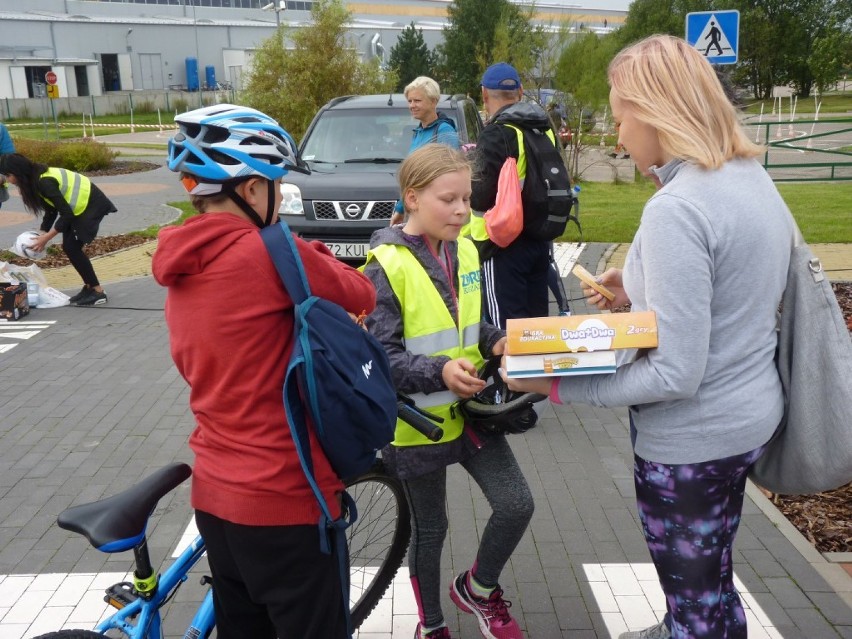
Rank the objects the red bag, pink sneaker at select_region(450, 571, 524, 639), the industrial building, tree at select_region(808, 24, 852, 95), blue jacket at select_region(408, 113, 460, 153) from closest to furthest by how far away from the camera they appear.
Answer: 1. pink sneaker at select_region(450, 571, 524, 639)
2. the red bag
3. blue jacket at select_region(408, 113, 460, 153)
4. tree at select_region(808, 24, 852, 95)
5. the industrial building

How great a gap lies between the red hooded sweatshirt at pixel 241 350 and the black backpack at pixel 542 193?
307 cm

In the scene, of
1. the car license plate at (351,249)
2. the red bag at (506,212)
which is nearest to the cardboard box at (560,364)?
the red bag at (506,212)

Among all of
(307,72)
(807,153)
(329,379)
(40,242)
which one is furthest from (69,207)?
(807,153)

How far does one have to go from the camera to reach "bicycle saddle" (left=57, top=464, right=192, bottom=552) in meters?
2.39

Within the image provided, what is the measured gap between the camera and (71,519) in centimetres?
246

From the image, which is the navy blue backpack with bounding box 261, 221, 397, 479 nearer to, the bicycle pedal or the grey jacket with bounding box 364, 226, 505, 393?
the grey jacket with bounding box 364, 226, 505, 393

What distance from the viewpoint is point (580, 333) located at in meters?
2.21

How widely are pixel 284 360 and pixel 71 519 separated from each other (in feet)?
2.83

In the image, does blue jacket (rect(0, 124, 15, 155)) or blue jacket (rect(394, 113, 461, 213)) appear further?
blue jacket (rect(0, 124, 15, 155))

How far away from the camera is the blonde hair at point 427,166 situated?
9.67ft

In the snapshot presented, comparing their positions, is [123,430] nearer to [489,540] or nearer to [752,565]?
[489,540]

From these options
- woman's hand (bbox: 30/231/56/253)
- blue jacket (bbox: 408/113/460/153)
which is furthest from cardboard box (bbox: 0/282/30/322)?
blue jacket (bbox: 408/113/460/153)

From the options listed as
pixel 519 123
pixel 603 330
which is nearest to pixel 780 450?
pixel 603 330

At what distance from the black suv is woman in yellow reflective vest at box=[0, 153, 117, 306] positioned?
2.01 m
